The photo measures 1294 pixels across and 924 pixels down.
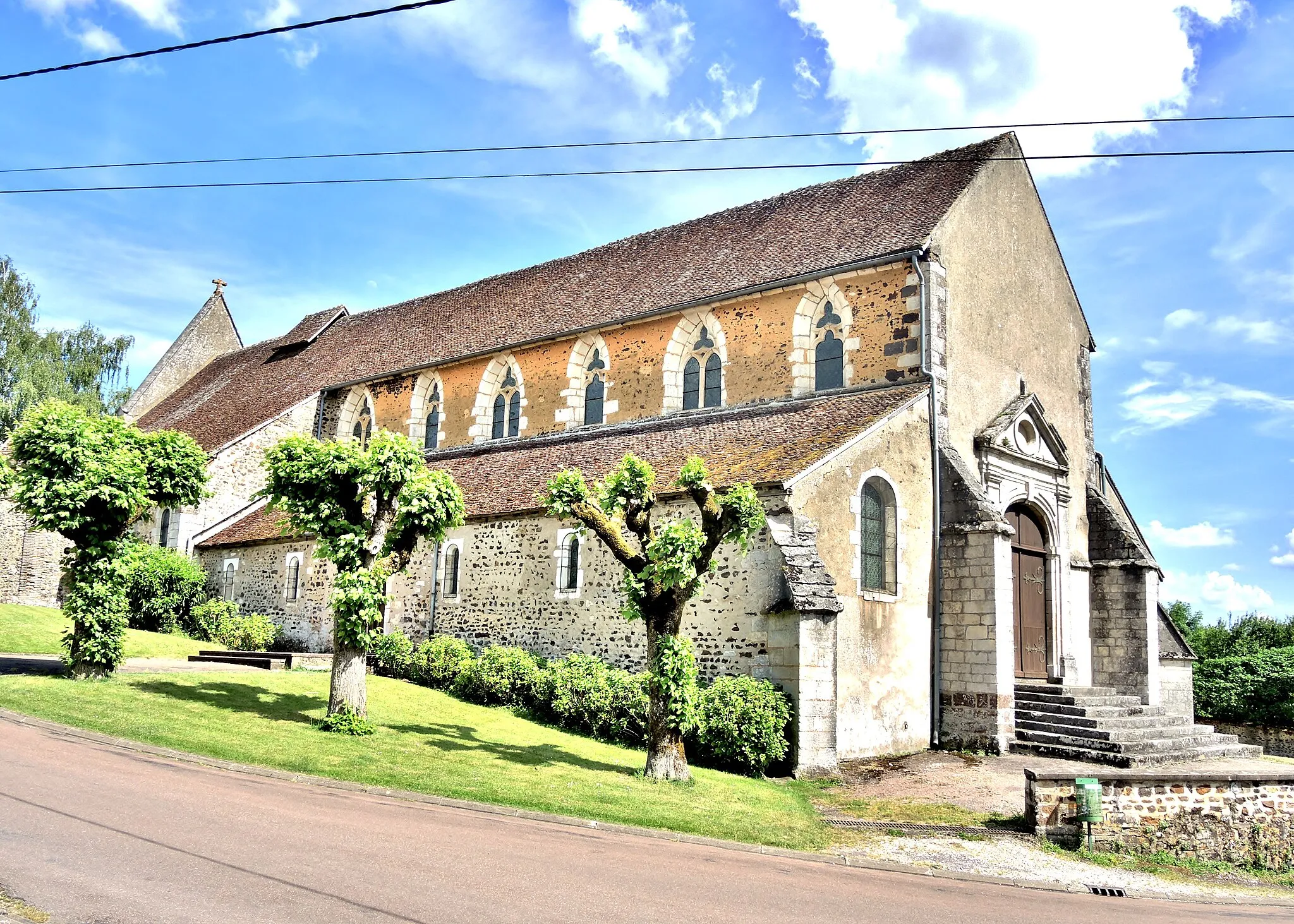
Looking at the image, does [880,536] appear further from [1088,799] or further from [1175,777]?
[1088,799]

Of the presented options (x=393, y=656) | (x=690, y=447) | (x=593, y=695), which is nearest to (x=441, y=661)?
(x=393, y=656)

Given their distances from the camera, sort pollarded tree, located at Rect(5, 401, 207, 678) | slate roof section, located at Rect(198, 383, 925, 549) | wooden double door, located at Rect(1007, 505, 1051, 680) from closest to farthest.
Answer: pollarded tree, located at Rect(5, 401, 207, 678), slate roof section, located at Rect(198, 383, 925, 549), wooden double door, located at Rect(1007, 505, 1051, 680)

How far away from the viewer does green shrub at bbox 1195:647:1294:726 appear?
22.3 m

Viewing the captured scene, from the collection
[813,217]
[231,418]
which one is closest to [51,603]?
[231,418]

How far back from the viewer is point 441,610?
2150 cm

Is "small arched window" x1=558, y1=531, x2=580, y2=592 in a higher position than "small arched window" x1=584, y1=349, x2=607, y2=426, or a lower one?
lower

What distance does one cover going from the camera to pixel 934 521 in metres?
17.8

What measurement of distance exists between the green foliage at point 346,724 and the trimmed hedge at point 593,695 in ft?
11.6

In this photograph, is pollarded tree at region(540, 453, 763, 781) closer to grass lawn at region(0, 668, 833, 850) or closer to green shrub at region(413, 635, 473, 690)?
grass lawn at region(0, 668, 833, 850)

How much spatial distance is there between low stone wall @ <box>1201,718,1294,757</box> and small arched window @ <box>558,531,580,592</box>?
14.9 metres

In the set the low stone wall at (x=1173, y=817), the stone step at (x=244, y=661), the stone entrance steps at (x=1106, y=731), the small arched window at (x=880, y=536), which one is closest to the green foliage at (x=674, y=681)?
the low stone wall at (x=1173, y=817)

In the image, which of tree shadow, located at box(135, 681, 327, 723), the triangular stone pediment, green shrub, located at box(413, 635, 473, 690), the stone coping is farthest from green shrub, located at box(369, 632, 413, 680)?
the stone coping

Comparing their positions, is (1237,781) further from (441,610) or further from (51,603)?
(51,603)

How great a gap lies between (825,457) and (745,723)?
4.38m
